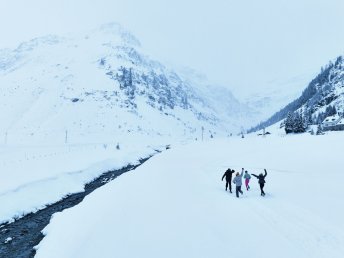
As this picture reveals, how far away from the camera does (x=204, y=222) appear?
20438 mm

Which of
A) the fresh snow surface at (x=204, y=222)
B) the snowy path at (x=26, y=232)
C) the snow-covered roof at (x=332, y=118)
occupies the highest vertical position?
the snow-covered roof at (x=332, y=118)

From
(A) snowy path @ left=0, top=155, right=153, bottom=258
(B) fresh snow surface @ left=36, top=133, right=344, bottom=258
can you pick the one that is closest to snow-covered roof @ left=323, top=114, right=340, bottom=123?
(B) fresh snow surface @ left=36, top=133, right=344, bottom=258

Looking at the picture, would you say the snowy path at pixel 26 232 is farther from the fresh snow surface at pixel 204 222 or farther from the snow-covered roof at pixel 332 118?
the snow-covered roof at pixel 332 118

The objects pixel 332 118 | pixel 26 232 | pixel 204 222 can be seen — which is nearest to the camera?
pixel 204 222

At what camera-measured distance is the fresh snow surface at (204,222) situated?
16.2 meters

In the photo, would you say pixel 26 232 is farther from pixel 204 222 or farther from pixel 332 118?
pixel 332 118

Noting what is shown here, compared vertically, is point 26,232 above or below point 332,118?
below

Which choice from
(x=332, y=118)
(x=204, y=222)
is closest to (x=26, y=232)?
(x=204, y=222)

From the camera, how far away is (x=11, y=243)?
22047mm

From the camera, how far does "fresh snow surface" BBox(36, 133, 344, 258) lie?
16.2m

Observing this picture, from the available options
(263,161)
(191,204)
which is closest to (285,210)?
(191,204)

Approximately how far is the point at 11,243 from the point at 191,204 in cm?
Answer: 1191

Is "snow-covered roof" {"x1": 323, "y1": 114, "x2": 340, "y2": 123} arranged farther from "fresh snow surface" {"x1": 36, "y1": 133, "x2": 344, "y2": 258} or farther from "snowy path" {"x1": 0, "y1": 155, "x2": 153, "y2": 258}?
"snowy path" {"x1": 0, "y1": 155, "x2": 153, "y2": 258}

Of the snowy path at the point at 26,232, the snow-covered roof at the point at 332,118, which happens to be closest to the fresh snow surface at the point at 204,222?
the snowy path at the point at 26,232
